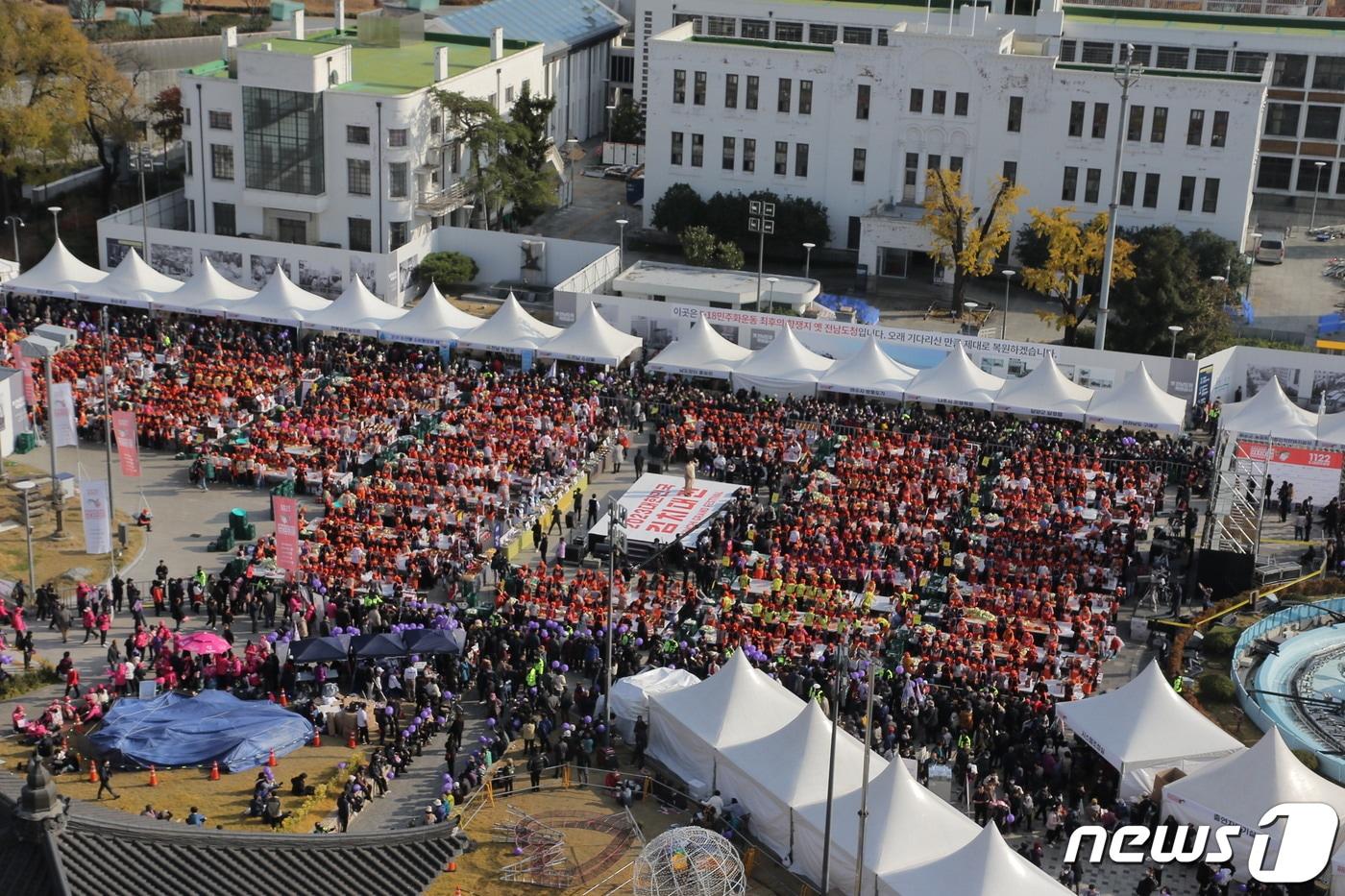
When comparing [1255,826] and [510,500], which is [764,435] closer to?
[510,500]

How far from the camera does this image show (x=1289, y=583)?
43.0 m

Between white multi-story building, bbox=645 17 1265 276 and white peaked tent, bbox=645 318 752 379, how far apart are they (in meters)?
16.8

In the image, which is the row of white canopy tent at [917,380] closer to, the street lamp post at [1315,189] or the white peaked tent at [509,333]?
the white peaked tent at [509,333]

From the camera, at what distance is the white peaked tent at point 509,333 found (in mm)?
56156

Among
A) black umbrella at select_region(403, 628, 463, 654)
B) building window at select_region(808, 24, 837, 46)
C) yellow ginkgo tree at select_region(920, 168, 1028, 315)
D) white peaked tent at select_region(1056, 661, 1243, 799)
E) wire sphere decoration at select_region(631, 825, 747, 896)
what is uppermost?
building window at select_region(808, 24, 837, 46)

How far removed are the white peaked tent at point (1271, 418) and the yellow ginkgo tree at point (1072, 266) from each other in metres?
11.8

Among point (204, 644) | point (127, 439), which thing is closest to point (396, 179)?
point (127, 439)

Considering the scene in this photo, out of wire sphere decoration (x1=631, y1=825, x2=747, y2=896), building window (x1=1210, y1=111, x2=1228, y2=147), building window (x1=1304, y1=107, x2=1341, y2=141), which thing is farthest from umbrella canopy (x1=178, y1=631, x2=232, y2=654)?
building window (x1=1304, y1=107, x2=1341, y2=141)

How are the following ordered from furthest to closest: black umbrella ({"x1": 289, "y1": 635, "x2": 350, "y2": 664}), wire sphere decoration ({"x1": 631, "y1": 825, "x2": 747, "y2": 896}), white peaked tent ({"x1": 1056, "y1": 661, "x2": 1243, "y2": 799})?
black umbrella ({"x1": 289, "y1": 635, "x2": 350, "y2": 664})
white peaked tent ({"x1": 1056, "y1": 661, "x2": 1243, "y2": 799})
wire sphere decoration ({"x1": 631, "y1": 825, "x2": 747, "y2": 896})

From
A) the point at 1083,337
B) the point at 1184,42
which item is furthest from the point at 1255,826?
the point at 1184,42

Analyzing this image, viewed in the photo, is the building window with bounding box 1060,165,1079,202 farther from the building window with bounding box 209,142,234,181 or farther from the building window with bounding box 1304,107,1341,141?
the building window with bounding box 209,142,234,181

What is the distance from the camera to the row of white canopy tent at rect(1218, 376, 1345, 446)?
163 feet

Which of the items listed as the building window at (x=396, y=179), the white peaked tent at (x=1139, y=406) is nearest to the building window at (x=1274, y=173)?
the white peaked tent at (x=1139, y=406)

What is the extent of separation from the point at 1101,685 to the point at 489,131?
39362mm
